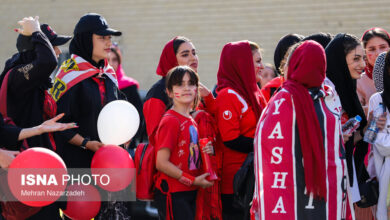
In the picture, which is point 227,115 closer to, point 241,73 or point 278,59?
point 241,73

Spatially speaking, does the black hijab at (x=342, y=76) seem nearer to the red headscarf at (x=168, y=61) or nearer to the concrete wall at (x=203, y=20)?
the red headscarf at (x=168, y=61)

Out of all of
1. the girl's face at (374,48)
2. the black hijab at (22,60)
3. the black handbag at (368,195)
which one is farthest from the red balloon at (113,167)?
the girl's face at (374,48)

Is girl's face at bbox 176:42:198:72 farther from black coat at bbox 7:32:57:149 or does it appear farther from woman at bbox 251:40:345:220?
woman at bbox 251:40:345:220

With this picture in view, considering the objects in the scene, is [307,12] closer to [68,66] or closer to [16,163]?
[68,66]

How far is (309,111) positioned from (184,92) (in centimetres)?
110

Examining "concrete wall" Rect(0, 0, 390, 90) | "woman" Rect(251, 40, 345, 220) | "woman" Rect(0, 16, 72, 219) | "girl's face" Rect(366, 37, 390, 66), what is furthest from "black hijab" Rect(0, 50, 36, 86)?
"concrete wall" Rect(0, 0, 390, 90)

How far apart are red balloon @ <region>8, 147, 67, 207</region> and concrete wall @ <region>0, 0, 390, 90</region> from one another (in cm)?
753

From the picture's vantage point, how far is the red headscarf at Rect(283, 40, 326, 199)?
3756 millimetres

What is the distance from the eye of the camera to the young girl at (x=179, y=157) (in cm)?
438

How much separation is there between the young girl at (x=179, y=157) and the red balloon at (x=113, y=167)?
24cm

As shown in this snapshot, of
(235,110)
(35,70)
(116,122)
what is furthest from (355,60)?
(35,70)

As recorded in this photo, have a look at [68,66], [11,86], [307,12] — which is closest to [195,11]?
[307,12]

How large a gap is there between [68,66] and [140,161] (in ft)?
3.21

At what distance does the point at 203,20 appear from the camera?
37.4ft
